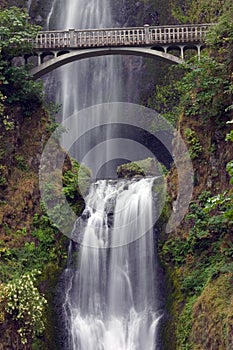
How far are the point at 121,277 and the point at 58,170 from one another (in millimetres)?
5277

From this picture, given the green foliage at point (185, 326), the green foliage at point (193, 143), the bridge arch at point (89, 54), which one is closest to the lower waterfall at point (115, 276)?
the green foliage at point (185, 326)

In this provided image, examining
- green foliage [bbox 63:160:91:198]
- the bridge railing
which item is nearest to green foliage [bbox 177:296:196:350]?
green foliage [bbox 63:160:91:198]

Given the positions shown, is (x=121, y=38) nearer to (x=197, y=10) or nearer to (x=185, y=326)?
(x=197, y=10)

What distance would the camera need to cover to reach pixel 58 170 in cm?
2136

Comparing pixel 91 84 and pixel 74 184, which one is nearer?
pixel 74 184

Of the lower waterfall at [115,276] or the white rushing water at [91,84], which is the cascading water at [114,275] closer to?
the lower waterfall at [115,276]

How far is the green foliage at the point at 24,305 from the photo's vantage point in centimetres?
1569

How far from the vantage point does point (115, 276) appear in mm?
18016

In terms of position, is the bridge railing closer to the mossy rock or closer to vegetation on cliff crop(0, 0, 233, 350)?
vegetation on cliff crop(0, 0, 233, 350)

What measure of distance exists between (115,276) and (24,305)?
3.30 m

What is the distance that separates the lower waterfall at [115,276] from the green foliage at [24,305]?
1.20 meters

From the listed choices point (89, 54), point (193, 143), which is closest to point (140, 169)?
point (89, 54)

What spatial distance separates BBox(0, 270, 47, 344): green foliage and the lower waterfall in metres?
1.20

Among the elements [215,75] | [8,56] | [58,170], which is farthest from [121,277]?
[8,56]
